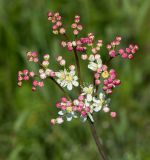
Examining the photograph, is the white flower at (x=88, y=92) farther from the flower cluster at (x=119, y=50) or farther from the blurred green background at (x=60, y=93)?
the blurred green background at (x=60, y=93)

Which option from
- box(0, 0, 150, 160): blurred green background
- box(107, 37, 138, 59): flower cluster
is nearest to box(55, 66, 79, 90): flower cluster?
box(107, 37, 138, 59): flower cluster

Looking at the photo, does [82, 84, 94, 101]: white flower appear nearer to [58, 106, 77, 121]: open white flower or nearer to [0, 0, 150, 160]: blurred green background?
[58, 106, 77, 121]: open white flower

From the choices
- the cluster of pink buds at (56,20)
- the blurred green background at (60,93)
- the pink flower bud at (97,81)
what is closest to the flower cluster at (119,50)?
the pink flower bud at (97,81)

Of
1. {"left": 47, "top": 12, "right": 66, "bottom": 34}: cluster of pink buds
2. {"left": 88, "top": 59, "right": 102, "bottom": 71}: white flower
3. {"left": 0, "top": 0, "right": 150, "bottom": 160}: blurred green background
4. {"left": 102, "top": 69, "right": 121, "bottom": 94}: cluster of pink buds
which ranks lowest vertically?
{"left": 102, "top": 69, "right": 121, "bottom": 94}: cluster of pink buds

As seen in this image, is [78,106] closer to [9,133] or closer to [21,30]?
[9,133]

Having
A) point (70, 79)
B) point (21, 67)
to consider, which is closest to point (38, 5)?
point (21, 67)

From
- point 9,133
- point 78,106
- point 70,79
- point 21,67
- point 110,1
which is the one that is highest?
point 110,1
